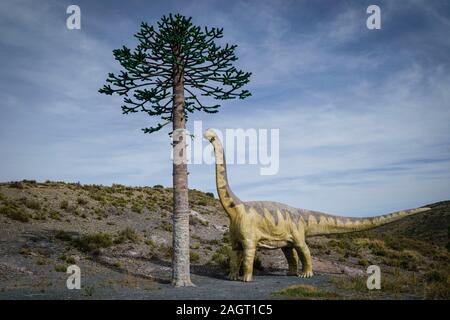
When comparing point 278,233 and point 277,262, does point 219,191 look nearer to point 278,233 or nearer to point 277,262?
point 278,233

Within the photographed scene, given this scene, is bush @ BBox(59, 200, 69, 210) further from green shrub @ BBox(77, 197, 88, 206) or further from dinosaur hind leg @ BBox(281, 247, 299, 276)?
dinosaur hind leg @ BBox(281, 247, 299, 276)

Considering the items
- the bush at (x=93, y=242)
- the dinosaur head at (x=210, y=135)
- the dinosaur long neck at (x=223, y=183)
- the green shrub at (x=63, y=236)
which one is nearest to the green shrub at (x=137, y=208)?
the bush at (x=93, y=242)

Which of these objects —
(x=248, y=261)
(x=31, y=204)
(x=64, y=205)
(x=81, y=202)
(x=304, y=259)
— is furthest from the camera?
(x=81, y=202)

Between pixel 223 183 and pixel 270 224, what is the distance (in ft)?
7.69

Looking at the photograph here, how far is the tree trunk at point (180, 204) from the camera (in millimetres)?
13047

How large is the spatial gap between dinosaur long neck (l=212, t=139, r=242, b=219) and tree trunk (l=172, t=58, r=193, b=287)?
1318 millimetres

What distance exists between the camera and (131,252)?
63.1ft

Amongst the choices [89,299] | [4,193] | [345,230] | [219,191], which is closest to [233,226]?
[219,191]

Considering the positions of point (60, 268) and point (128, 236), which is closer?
point (60, 268)

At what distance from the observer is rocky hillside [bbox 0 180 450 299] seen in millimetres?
12000

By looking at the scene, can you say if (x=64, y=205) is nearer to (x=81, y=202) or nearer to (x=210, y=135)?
(x=81, y=202)

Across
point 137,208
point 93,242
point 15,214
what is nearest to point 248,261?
point 93,242

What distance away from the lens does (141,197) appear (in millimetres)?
34156

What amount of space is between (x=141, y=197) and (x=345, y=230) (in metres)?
21.8
